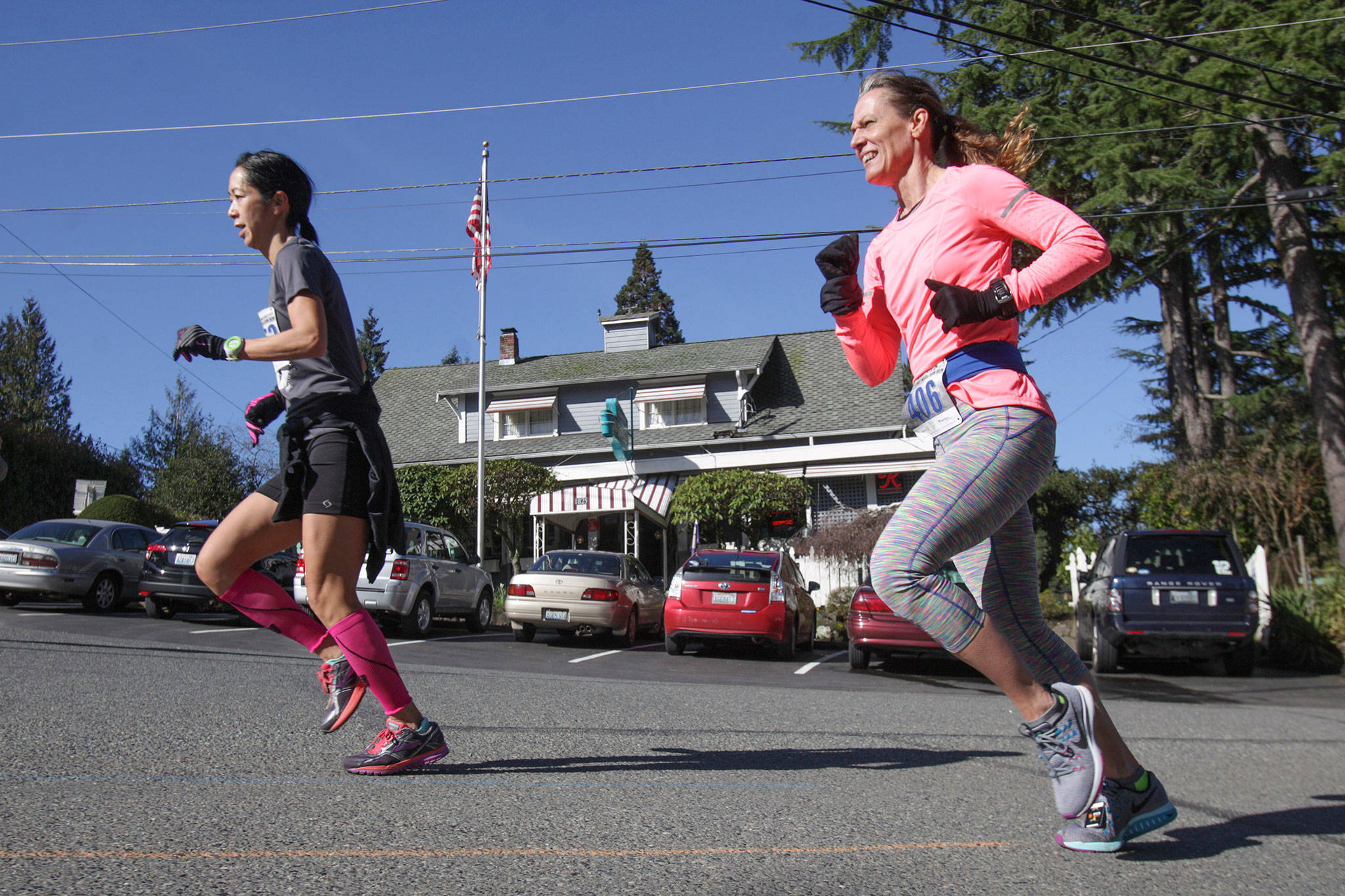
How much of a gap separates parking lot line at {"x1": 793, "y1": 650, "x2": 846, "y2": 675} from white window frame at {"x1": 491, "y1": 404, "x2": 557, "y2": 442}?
16922 millimetres

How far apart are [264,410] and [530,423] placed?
27822 millimetres

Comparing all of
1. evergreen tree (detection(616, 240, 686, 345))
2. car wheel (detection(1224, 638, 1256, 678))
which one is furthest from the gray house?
evergreen tree (detection(616, 240, 686, 345))

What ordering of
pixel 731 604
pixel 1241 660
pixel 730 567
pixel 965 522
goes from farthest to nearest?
pixel 730 567, pixel 731 604, pixel 1241 660, pixel 965 522

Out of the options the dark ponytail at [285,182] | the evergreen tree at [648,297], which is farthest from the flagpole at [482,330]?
the evergreen tree at [648,297]

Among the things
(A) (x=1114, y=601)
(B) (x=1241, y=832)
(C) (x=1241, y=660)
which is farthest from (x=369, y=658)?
(C) (x=1241, y=660)

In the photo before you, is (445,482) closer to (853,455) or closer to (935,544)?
(853,455)

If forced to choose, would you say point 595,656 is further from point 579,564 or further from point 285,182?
point 285,182

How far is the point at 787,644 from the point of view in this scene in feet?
44.5

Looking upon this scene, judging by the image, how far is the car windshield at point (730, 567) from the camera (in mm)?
13656

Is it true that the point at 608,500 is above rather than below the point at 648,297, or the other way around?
below

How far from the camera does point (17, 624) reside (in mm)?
12227

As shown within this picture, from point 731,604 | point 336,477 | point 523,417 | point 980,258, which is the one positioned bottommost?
point 731,604

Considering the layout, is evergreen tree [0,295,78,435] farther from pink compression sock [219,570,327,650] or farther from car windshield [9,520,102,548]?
pink compression sock [219,570,327,650]

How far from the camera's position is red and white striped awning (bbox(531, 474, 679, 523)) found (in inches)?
978
